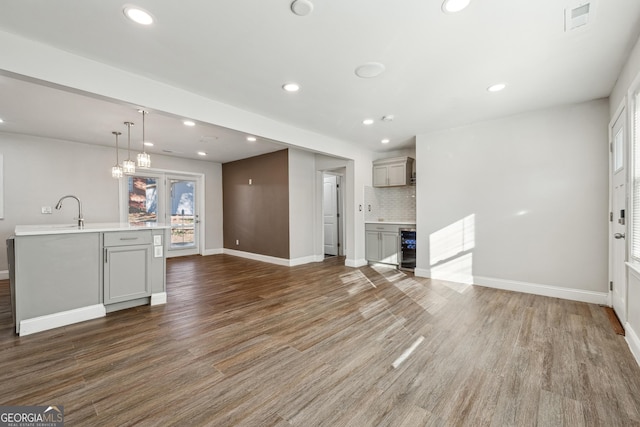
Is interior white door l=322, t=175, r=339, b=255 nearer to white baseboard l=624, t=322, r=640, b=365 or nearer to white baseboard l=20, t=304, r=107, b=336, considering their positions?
white baseboard l=20, t=304, r=107, b=336

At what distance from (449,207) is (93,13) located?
4.74 metres

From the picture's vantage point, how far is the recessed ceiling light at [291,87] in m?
2.99

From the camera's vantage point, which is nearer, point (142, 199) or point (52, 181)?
point (52, 181)

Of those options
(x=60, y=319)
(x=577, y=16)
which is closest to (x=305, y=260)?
(x=60, y=319)

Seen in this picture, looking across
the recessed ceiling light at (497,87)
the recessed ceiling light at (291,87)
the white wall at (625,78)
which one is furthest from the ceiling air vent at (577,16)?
the recessed ceiling light at (291,87)

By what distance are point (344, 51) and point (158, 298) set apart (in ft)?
11.6

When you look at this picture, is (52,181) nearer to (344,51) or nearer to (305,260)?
(305,260)

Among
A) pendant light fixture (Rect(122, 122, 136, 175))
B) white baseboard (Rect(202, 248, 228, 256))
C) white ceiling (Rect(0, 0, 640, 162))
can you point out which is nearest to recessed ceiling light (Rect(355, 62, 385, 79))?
white ceiling (Rect(0, 0, 640, 162))

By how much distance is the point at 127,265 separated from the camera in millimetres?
3258

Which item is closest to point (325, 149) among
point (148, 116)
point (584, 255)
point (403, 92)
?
point (403, 92)

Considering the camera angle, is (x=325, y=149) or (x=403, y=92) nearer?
(x=403, y=92)

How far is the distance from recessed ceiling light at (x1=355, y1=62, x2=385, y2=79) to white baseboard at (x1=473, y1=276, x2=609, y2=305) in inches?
135

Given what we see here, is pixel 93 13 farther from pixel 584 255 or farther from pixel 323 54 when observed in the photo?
pixel 584 255

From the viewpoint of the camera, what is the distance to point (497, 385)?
184 centimetres
